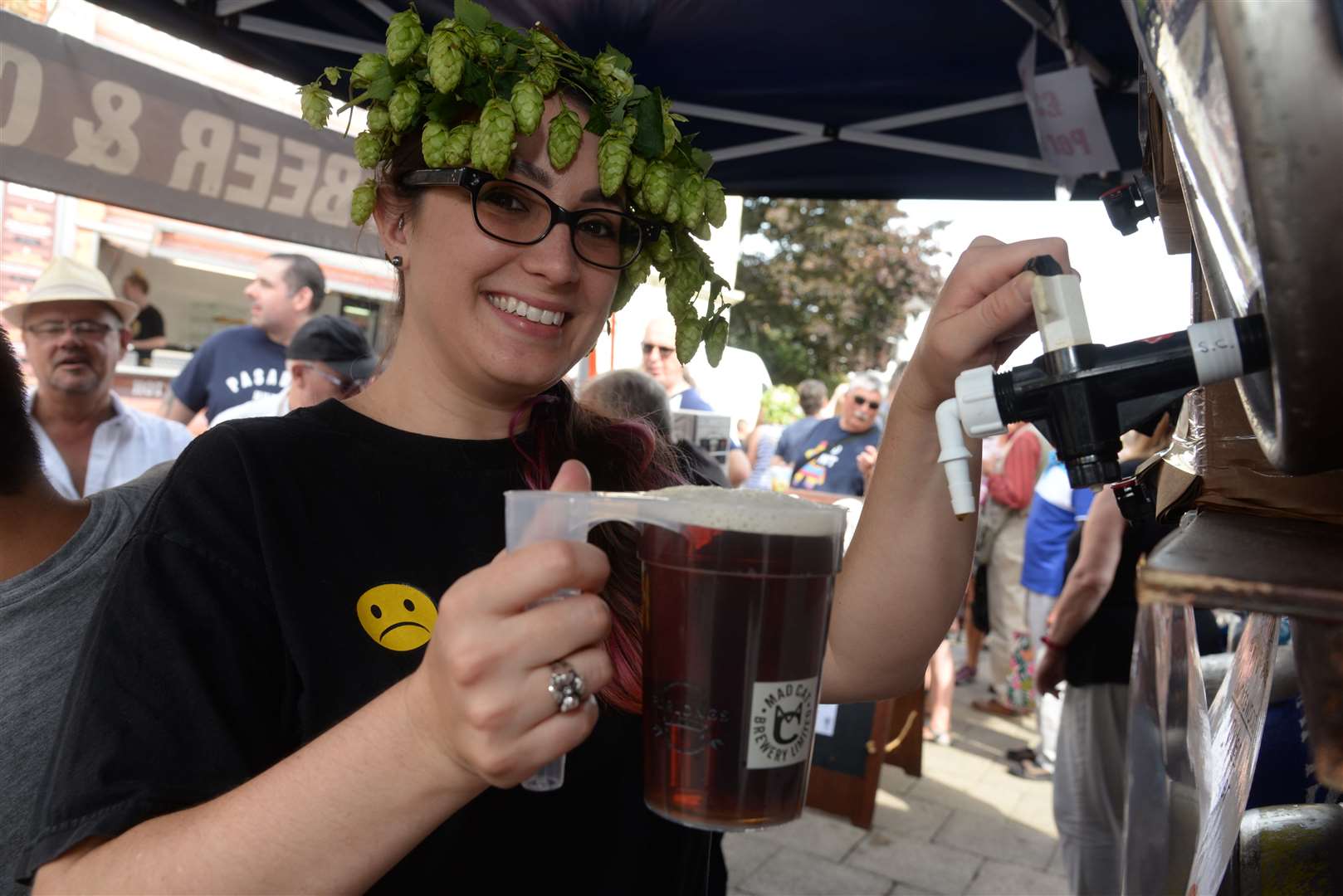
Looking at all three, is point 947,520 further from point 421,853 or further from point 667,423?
point 667,423

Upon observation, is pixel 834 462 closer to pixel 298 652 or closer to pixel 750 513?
pixel 298 652

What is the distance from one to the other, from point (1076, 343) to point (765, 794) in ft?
1.57

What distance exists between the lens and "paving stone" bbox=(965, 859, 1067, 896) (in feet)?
13.5

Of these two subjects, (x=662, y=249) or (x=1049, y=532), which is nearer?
(x=662, y=249)

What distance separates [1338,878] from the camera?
0.93 metres

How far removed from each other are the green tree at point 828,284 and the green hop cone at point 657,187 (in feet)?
74.5

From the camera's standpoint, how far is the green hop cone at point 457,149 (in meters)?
1.39

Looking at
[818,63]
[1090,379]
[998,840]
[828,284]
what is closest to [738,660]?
[1090,379]

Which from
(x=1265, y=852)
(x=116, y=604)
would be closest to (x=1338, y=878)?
(x=1265, y=852)

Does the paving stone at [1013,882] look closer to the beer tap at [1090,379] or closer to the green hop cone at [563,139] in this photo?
the green hop cone at [563,139]

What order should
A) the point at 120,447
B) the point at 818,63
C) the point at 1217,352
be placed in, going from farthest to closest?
the point at 120,447 → the point at 818,63 → the point at 1217,352

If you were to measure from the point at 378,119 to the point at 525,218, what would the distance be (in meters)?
0.34

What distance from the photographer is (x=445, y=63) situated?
1389 mm

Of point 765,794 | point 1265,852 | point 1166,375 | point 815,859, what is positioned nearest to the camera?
point 1166,375
